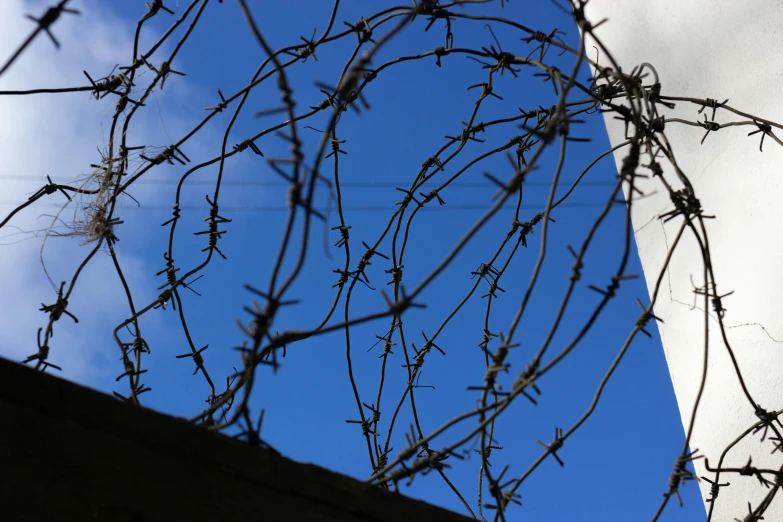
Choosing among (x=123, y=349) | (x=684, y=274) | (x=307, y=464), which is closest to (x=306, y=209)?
(x=307, y=464)

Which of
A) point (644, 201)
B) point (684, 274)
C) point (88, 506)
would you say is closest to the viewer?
point (88, 506)

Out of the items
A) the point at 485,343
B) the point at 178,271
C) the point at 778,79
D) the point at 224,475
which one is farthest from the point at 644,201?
the point at 224,475

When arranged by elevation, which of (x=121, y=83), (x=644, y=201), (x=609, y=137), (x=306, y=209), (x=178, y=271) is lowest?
(x=306, y=209)

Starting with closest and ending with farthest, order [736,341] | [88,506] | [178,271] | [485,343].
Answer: [88,506], [178,271], [485,343], [736,341]

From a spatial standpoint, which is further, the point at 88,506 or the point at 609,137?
the point at 609,137

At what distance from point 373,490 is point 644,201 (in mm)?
1350

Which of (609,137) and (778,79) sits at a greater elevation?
(609,137)

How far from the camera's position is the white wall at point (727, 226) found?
1.45 metres

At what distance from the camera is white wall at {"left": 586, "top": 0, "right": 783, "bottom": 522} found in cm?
145

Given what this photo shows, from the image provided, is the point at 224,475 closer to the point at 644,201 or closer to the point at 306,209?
the point at 306,209

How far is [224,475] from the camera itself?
66cm

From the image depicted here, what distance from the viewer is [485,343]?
135 centimetres

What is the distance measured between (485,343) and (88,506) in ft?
2.75

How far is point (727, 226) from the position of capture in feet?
5.26
